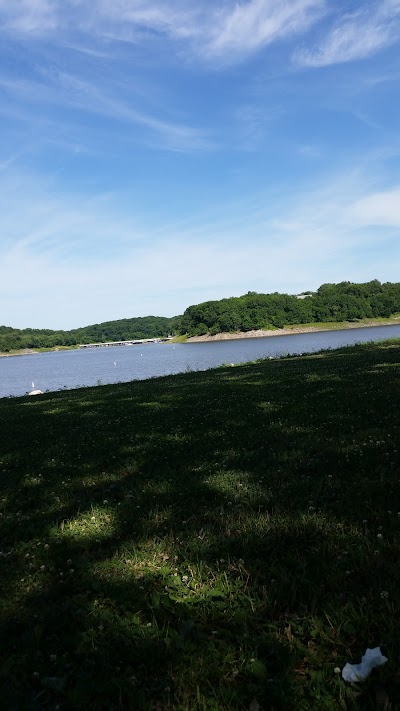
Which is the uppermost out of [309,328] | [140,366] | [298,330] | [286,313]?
[286,313]

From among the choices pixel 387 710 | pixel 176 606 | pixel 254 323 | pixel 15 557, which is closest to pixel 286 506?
pixel 176 606

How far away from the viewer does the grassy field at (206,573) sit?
295cm

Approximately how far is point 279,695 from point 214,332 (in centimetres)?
18195

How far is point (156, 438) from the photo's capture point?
31.0ft

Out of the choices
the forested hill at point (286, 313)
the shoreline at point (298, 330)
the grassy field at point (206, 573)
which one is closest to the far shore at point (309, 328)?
the shoreline at point (298, 330)

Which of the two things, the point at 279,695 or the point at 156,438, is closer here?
the point at 279,695

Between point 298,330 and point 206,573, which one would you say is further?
point 298,330

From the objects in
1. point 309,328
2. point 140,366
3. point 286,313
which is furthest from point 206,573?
point 286,313

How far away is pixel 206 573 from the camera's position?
4141mm

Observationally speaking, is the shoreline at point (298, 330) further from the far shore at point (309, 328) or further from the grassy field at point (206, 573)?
the grassy field at point (206, 573)

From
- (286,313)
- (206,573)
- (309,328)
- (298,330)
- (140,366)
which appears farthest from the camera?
(286,313)

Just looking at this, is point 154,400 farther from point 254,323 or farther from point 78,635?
point 254,323

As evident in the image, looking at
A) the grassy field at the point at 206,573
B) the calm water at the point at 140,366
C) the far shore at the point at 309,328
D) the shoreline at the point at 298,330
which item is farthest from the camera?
the far shore at the point at 309,328

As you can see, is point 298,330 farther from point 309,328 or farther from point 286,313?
point 286,313
